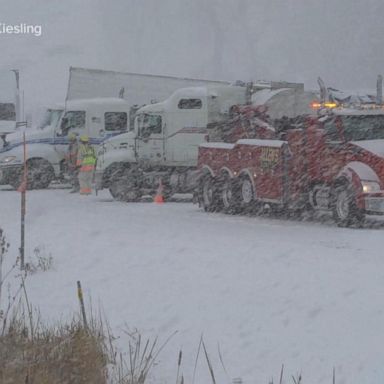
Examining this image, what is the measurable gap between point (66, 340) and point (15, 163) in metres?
18.6

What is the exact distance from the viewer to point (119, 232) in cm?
1388

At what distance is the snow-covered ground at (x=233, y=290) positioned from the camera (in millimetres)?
7828

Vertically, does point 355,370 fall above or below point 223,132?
below

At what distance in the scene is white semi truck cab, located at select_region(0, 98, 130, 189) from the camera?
2580cm

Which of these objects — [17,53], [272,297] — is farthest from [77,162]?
[17,53]

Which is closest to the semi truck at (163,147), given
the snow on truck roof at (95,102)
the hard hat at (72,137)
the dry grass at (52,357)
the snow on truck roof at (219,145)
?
the hard hat at (72,137)

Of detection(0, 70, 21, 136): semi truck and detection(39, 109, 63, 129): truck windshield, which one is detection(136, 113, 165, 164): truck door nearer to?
detection(39, 109, 63, 129): truck windshield

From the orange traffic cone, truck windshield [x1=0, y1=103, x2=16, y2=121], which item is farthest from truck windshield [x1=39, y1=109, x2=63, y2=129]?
truck windshield [x1=0, y1=103, x2=16, y2=121]

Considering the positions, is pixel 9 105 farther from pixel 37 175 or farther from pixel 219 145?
pixel 219 145

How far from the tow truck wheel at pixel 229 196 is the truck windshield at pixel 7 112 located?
23071mm

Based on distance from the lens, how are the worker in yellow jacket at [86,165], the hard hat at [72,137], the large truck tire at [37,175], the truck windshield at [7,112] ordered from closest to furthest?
the worker in yellow jacket at [86,165] → the hard hat at [72,137] → the large truck tire at [37,175] → the truck windshield at [7,112]

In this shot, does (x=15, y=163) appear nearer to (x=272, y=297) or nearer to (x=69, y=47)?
(x=272, y=297)

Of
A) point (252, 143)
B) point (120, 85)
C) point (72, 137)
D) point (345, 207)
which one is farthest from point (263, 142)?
point (120, 85)

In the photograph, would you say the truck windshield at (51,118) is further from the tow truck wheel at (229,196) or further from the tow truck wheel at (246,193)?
the tow truck wheel at (246,193)
